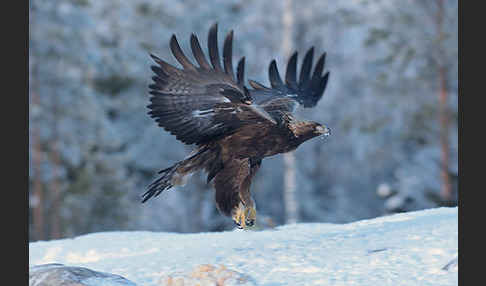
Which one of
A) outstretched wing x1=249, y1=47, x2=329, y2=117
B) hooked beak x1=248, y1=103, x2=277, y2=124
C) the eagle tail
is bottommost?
the eagle tail

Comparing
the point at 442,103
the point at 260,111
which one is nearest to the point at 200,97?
the point at 260,111

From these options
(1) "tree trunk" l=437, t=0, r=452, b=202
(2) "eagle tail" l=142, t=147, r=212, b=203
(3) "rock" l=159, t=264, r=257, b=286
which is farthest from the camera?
(1) "tree trunk" l=437, t=0, r=452, b=202

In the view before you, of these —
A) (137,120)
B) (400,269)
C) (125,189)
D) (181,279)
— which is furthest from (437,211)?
(137,120)

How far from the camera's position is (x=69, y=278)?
6309 mm

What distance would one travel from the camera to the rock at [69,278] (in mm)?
6273

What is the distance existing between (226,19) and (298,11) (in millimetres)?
2117

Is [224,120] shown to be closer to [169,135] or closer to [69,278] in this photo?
[69,278]

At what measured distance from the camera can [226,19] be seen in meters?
23.5

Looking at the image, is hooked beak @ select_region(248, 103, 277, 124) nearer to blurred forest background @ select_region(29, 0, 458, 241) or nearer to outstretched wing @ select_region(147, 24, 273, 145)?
outstretched wing @ select_region(147, 24, 273, 145)

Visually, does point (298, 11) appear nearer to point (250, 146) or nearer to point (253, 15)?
point (253, 15)

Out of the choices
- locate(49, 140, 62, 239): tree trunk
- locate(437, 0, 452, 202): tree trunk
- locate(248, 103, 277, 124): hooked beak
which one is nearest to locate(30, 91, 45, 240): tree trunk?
locate(49, 140, 62, 239): tree trunk

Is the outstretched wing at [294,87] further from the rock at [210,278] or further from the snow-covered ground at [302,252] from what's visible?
the rock at [210,278]

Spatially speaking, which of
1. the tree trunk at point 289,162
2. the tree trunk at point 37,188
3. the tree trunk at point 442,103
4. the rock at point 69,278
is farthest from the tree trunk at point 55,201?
the rock at point 69,278

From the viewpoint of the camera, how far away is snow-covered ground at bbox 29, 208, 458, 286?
22.2ft
